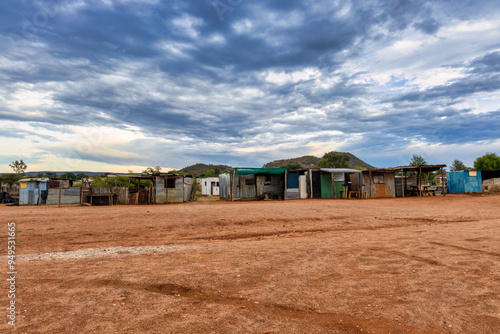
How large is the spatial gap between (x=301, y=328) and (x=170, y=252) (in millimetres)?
4741

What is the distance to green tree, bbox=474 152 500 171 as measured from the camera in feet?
155

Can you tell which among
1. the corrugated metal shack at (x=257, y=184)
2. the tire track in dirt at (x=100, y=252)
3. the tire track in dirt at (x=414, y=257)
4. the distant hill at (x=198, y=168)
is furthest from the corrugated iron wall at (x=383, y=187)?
the distant hill at (x=198, y=168)

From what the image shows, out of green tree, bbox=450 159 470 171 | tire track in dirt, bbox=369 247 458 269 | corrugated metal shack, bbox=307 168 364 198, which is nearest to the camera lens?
tire track in dirt, bbox=369 247 458 269

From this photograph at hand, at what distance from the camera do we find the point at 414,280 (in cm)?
476

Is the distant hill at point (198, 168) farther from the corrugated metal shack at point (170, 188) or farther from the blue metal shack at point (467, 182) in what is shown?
the blue metal shack at point (467, 182)

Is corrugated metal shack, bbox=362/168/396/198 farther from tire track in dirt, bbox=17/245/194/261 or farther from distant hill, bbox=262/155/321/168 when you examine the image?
distant hill, bbox=262/155/321/168

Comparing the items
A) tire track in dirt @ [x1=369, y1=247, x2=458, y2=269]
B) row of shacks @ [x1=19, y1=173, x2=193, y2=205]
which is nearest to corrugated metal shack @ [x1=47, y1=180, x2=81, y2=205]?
row of shacks @ [x1=19, y1=173, x2=193, y2=205]

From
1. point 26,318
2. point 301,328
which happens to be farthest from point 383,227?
point 26,318

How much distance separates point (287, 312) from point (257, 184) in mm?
24748

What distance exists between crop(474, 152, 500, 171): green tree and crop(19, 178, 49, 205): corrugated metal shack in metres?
60.1

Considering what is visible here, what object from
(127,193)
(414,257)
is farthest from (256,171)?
(414,257)

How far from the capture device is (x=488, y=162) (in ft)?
157

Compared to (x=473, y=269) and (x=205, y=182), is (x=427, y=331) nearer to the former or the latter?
(x=473, y=269)

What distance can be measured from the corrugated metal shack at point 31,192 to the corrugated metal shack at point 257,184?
58.5 feet
